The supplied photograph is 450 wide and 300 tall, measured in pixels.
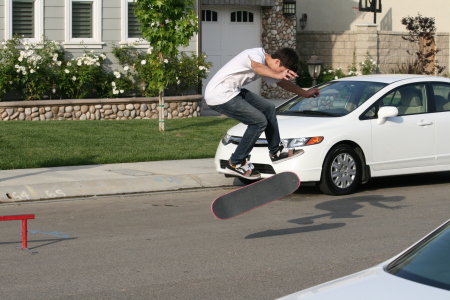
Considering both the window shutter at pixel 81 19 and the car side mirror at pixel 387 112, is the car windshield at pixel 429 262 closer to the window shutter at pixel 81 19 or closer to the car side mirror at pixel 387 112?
the car side mirror at pixel 387 112

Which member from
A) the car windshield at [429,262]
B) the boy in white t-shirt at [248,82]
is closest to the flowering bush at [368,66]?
the boy in white t-shirt at [248,82]

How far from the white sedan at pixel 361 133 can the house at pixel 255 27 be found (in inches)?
359

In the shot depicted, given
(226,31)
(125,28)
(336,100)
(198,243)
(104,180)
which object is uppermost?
(226,31)

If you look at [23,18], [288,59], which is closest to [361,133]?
[288,59]

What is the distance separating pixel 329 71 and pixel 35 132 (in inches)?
522

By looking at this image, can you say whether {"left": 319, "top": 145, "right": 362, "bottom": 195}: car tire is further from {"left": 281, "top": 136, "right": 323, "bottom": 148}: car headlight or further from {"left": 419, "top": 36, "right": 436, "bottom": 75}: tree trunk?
{"left": 419, "top": 36, "right": 436, "bottom": 75}: tree trunk

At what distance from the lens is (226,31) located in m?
23.2

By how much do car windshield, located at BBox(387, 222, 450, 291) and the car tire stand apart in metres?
5.88

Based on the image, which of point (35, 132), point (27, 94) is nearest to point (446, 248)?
point (35, 132)

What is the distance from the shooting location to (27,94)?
1762 centimetres

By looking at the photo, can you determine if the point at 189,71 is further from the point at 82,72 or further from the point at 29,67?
the point at 29,67

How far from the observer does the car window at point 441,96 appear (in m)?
10.7

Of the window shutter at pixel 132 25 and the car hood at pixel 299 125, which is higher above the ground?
the window shutter at pixel 132 25

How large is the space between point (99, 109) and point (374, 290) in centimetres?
1527
